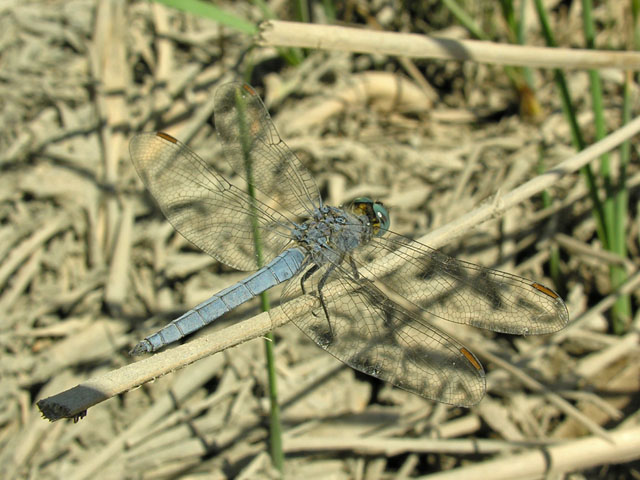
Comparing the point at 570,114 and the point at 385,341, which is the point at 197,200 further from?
the point at 570,114

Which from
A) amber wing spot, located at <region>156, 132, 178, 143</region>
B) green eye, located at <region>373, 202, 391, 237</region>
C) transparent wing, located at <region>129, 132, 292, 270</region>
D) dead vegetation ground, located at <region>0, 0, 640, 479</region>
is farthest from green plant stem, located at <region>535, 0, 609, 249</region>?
amber wing spot, located at <region>156, 132, 178, 143</region>

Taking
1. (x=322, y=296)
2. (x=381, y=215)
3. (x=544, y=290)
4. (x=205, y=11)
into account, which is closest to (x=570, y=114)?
(x=381, y=215)

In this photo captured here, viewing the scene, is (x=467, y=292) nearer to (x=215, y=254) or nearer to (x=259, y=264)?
(x=259, y=264)

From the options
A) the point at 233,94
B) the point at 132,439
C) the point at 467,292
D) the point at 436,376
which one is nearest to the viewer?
the point at 436,376

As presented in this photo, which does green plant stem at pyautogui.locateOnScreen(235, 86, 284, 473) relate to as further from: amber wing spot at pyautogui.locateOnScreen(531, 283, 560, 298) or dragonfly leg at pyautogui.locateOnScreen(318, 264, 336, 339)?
amber wing spot at pyautogui.locateOnScreen(531, 283, 560, 298)

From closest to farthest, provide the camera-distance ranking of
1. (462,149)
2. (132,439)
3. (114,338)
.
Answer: (132,439), (114,338), (462,149)

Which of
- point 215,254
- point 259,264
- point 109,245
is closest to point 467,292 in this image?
point 259,264
